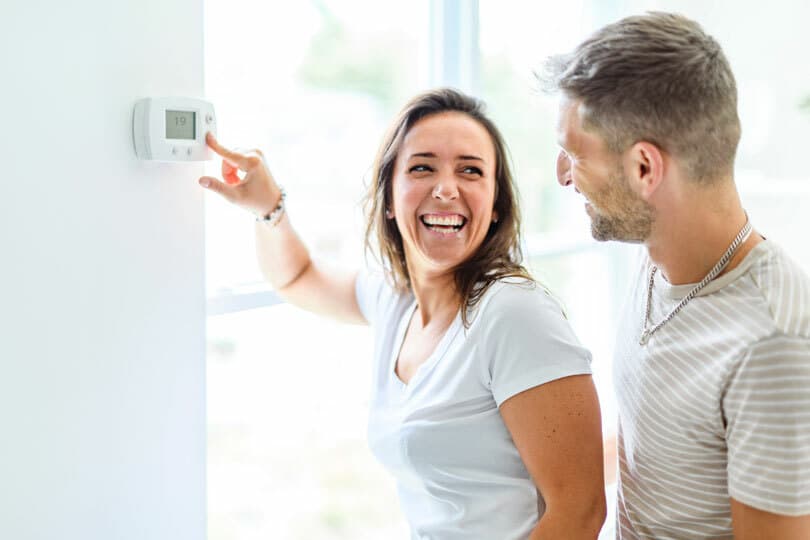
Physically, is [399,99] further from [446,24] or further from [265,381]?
[265,381]

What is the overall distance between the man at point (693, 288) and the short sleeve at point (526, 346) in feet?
0.37

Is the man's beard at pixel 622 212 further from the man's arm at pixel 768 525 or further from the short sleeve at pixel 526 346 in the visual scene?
the man's arm at pixel 768 525

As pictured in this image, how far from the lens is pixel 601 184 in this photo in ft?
4.05

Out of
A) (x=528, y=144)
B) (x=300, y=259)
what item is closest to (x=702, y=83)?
(x=300, y=259)

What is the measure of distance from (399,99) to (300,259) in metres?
0.58

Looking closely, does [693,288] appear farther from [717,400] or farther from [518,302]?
[518,302]

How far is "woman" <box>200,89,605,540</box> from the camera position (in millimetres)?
1285

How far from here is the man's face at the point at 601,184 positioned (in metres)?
1.21

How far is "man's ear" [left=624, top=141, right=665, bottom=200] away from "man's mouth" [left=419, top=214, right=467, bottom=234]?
1.26ft

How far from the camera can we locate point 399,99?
2.04m

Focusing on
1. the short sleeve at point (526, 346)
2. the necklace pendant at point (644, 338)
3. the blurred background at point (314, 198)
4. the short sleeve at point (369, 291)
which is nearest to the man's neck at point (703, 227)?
the necklace pendant at point (644, 338)

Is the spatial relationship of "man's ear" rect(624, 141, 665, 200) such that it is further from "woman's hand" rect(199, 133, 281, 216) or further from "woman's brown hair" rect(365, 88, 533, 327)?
"woman's hand" rect(199, 133, 281, 216)

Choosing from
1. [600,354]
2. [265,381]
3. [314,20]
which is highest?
[314,20]

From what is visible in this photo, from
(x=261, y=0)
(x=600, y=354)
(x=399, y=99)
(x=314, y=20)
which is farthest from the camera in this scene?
(x=600, y=354)
